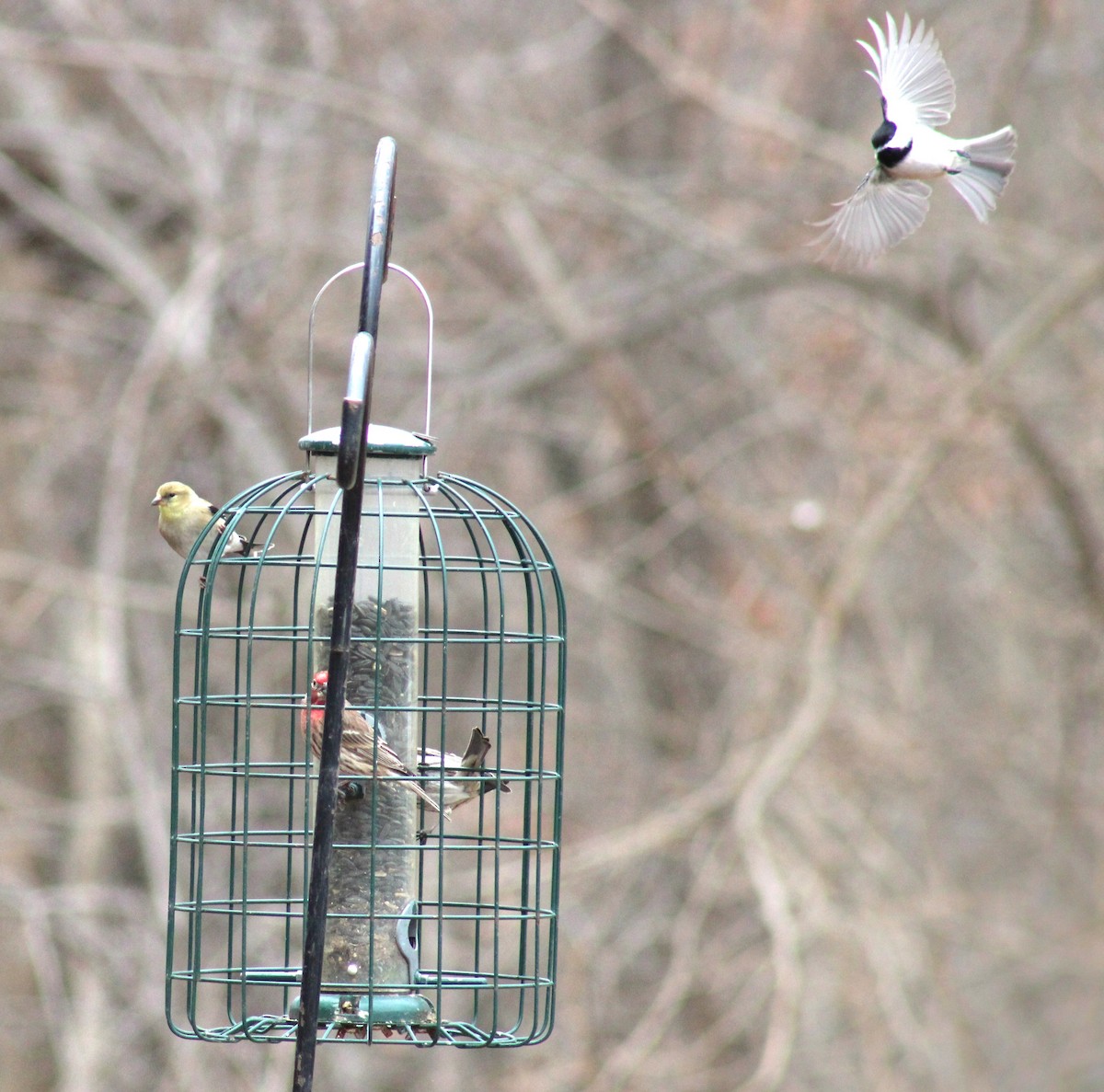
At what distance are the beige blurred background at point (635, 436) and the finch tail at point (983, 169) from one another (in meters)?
3.82

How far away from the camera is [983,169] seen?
6047 millimetres

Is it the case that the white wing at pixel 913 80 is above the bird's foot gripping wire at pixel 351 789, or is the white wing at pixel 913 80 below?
above

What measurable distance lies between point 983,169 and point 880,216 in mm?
589

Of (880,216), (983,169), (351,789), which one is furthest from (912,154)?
(351,789)

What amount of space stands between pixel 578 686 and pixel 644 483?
103 inches

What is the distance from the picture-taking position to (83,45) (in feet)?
34.6

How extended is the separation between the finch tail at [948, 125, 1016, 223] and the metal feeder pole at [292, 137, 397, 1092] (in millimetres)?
2270

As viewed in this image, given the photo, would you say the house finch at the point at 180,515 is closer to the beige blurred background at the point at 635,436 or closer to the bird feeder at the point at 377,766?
the bird feeder at the point at 377,766

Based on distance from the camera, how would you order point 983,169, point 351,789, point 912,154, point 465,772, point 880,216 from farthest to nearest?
point 880,216 → point 983,169 → point 912,154 → point 465,772 → point 351,789

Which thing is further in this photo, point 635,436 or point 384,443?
point 635,436

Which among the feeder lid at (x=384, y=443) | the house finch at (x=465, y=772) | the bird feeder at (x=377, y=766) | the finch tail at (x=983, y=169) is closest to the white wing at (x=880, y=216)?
the finch tail at (x=983, y=169)

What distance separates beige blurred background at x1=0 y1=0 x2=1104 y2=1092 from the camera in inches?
409

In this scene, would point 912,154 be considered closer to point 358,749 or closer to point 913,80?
point 913,80

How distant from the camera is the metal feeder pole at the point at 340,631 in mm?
4383
